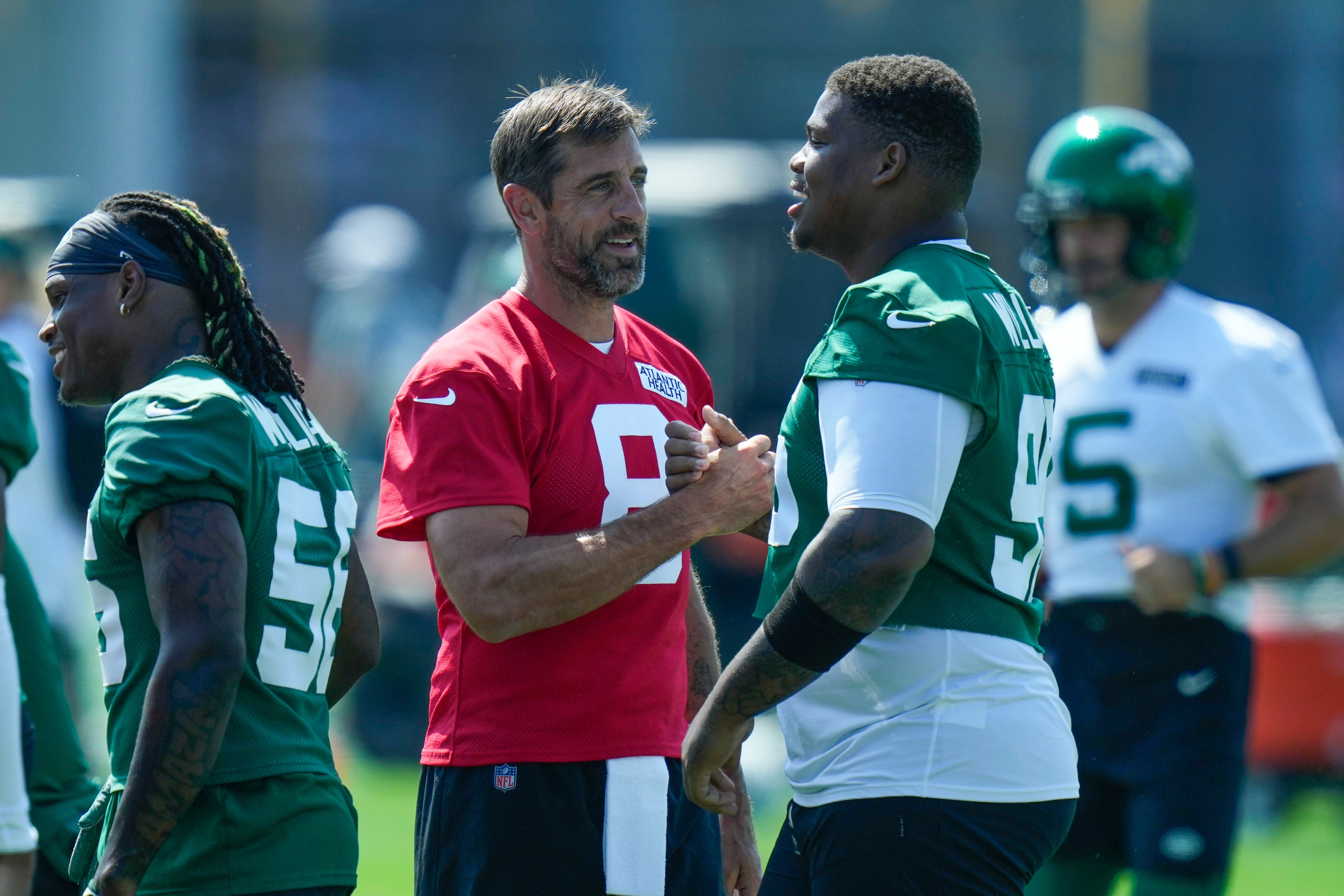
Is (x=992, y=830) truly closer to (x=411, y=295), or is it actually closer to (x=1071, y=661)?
(x=1071, y=661)

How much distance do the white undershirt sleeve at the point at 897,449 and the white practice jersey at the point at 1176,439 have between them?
1.96 m

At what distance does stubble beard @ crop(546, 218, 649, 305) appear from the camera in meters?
3.76

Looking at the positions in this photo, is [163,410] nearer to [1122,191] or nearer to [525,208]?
[525,208]

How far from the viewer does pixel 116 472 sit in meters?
3.12

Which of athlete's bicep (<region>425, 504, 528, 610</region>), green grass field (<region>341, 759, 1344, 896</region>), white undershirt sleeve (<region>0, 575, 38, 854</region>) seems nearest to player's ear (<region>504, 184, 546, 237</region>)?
athlete's bicep (<region>425, 504, 528, 610</region>)

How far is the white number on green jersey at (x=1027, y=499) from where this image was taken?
327 centimetres

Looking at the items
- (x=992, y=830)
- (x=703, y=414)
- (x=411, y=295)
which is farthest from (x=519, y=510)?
(x=411, y=295)

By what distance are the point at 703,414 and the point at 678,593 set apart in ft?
1.34

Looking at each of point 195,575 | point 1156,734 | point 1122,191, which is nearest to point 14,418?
point 195,575

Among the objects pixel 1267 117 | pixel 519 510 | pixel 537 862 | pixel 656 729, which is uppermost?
pixel 1267 117

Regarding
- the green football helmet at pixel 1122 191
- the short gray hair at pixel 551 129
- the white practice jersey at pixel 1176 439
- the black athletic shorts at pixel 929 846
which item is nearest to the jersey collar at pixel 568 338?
the short gray hair at pixel 551 129

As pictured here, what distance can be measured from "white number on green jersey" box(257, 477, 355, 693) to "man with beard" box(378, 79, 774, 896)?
5.3 inches

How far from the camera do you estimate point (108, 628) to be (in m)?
3.27

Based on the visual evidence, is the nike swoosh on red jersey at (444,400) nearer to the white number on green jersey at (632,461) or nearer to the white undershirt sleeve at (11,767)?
the white number on green jersey at (632,461)
